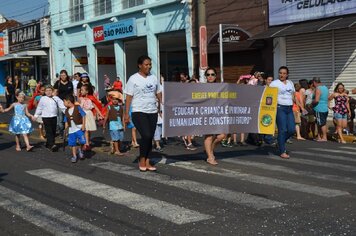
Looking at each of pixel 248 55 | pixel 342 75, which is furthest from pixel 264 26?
pixel 342 75

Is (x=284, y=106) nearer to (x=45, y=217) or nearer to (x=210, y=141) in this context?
(x=210, y=141)

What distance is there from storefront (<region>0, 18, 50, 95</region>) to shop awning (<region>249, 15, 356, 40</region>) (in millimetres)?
20989

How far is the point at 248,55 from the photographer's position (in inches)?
826

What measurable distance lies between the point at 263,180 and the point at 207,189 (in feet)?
3.62

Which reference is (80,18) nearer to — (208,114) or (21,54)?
(21,54)

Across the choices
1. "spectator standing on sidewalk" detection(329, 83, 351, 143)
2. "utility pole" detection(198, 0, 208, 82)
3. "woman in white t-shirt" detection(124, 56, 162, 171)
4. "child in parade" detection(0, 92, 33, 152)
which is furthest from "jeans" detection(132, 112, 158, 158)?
"utility pole" detection(198, 0, 208, 82)

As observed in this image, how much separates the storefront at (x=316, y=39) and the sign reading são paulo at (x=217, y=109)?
7.05 metres

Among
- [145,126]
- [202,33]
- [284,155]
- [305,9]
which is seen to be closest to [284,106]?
[284,155]

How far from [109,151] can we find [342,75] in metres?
9.92

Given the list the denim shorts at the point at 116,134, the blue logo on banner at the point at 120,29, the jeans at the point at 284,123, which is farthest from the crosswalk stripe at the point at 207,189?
the blue logo on banner at the point at 120,29

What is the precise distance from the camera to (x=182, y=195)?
22.2ft

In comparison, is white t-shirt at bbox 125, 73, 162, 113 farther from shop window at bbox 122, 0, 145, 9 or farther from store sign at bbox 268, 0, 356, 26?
shop window at bbox 122, 0, 145, 9

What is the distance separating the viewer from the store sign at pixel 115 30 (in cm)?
2681

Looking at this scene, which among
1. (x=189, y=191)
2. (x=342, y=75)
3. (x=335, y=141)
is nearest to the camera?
(x=189, y=191)
